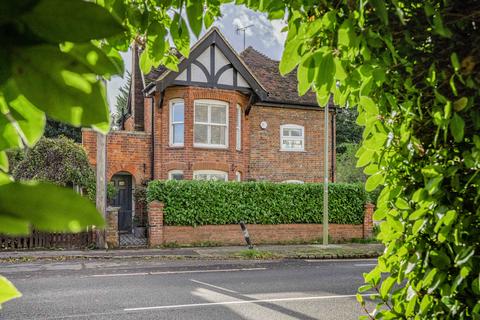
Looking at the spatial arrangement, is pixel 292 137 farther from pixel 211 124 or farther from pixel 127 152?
pixel 127 152

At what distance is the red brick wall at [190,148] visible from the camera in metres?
15.9

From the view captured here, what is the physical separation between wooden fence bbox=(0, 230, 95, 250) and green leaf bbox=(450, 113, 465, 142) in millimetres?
12254

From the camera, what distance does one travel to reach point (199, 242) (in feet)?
46.4

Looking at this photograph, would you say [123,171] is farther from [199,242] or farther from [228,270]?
[228,270]

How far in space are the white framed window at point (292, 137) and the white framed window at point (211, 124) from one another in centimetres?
288

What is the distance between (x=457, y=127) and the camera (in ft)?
4.67

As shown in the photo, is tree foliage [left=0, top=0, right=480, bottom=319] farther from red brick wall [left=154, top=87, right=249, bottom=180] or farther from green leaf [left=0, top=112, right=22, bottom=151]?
red brick wall [left=154, top=87, right=249, bottom=180]

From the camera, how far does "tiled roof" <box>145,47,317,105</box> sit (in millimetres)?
17961

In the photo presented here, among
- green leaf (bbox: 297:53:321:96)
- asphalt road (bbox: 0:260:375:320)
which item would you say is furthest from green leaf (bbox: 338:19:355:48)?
asphalt road (bbox: 0:260:375:320)

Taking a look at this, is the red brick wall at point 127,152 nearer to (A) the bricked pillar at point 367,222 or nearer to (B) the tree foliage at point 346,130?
(A) the bricked pillar at point 367,222

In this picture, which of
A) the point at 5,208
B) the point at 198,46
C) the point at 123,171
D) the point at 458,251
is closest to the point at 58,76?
the point at 5,208

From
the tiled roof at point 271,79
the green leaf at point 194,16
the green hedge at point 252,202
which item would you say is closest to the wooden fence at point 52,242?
the green hedge at point 252,202

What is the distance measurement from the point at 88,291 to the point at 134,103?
1351 cm

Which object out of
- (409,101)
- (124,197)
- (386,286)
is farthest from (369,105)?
(124,197)
